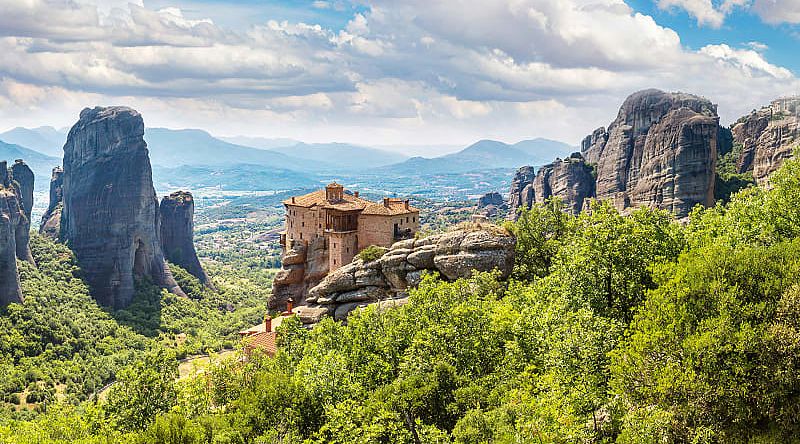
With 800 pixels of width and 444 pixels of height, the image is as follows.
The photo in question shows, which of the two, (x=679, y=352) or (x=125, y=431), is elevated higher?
(x=679, y=352)

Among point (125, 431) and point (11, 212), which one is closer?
point (125, 431)

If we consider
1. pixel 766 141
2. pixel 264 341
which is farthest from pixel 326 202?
pixel 766 141

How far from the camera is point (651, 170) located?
132 meters

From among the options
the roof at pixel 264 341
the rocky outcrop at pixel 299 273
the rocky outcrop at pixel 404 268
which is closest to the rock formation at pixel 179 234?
the rocky outcrop at pixel 299 273

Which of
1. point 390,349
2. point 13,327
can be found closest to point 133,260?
point 13,327

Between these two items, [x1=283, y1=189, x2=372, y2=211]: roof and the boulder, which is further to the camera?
the boulder

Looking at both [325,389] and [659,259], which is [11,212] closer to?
[325,389]

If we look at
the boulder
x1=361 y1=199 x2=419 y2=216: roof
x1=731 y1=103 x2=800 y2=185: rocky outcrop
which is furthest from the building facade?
the boulder

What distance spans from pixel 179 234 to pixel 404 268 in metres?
143

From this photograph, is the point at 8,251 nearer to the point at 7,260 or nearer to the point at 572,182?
the point at 7,260

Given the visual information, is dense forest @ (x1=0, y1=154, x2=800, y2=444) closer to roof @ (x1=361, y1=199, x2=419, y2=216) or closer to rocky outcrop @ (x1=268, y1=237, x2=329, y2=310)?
roof @ (x1=361, y1=199, x2=419, y2=216)

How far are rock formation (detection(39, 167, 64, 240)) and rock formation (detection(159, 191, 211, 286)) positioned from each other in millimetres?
25588

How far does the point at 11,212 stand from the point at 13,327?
2481cm

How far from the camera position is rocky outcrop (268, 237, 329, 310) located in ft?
226
